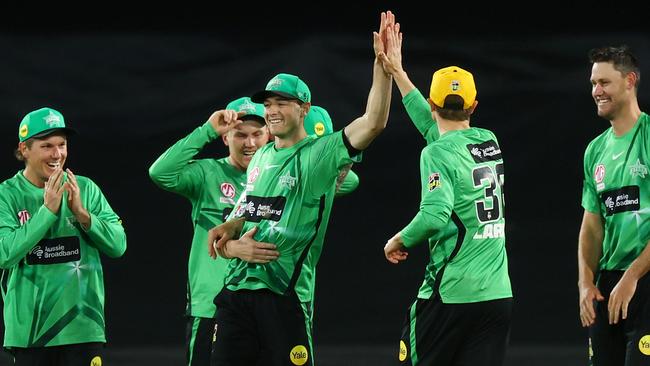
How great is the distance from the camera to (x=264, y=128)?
632cm

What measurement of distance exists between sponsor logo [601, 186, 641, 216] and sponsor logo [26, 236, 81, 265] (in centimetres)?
245

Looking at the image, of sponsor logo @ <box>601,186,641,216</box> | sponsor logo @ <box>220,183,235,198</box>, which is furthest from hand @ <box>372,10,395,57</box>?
sponsor logo @ <box>220,183,235,198</box>

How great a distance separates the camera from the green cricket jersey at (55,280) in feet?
18.3

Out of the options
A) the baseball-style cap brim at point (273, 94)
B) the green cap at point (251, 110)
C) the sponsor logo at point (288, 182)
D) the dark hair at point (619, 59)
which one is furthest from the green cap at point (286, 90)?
the dark hair at point (619, 59)

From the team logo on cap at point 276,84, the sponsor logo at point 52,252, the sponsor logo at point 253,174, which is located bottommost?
the sponsor logo at point 52,252

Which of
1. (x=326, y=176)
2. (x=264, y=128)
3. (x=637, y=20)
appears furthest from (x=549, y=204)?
(x=326, y=176)

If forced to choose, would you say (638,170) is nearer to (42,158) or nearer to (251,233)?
(251,233)

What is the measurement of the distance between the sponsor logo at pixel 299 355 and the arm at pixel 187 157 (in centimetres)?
132

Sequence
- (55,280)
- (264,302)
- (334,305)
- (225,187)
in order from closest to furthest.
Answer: (264,302) < (55,280) < (225,187) < (334,305)

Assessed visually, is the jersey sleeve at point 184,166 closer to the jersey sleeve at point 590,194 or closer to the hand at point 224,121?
the hand at point 224,121

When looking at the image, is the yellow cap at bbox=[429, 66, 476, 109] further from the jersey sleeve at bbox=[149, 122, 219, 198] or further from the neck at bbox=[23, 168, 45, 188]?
the neck at bbox=[23, 168, 45, 188]

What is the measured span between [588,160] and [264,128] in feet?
5.86

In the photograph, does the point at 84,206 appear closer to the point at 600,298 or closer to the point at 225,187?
the point at 225,187

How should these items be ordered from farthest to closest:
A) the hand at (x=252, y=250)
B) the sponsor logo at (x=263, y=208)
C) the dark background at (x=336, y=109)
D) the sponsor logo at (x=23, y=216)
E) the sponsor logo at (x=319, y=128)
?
the dark background at (x=336, y=109) → the sponsor logo at (x=319, y=128) → the sponsor logo at (x=23, y=216) → the sponsor logo at (x=263, y=208) → the hand at (x=252, y=250)
